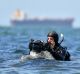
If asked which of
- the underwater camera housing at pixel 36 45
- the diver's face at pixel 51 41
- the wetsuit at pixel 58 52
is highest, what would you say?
the diver's face at pixel 51 41

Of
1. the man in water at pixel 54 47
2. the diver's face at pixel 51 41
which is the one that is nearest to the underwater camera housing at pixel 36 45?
the man in water at pixel 54 47

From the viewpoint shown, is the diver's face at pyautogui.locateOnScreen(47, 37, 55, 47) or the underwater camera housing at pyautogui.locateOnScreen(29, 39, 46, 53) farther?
the diver's face at pyautogui.locateOnScreen(47, 37, 55, 47)

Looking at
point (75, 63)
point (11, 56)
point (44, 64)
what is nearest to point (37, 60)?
point (44, 64)

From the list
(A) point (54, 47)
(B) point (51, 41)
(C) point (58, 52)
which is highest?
(B) point (51, 41)

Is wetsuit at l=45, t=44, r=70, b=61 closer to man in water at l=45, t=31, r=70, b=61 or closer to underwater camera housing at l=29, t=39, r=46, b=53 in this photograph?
man in water at l=45, t=31, r=70, b=61

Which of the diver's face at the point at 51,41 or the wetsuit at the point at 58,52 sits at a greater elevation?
the diver's face at the point at 51,41

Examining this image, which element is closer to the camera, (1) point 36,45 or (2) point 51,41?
(1) point 36,45

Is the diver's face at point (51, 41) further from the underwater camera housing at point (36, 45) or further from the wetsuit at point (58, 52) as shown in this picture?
the underwater camera housing at point (36, 45)

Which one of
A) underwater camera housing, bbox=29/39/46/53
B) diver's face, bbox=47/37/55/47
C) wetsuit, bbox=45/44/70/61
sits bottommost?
wetsuit, bbox=45/44/70/61

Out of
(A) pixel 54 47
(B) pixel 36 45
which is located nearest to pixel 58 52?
(A) pixel 54 47

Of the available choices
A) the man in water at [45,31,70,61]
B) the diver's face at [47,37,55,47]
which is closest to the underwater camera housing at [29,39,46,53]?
the man in water at [45,31,70,61]

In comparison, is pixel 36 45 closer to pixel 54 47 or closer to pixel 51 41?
pixel 51 41

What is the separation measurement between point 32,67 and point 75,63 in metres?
2.12

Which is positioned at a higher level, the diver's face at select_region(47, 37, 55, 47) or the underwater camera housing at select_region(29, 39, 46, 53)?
the diver's face at select_region(47, 37, 55, 47)
